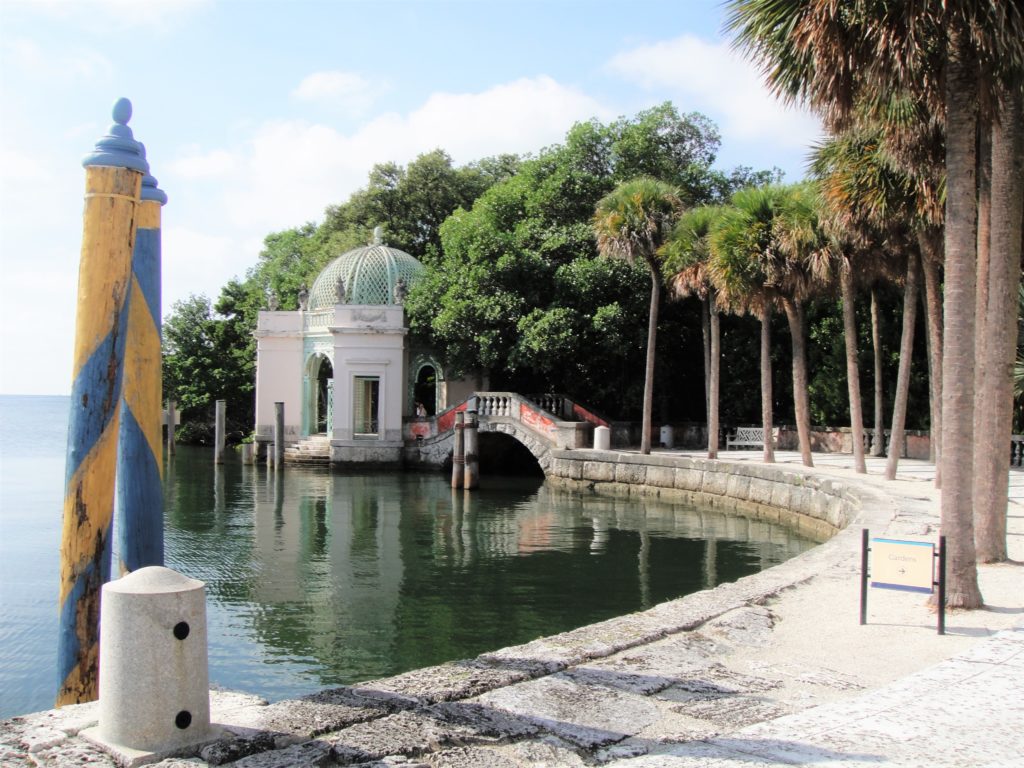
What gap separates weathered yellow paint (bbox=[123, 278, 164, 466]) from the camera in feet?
20.9

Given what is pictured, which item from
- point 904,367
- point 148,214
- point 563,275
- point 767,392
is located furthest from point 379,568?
point 563,275

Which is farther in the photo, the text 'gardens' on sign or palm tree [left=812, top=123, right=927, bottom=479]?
palm tree [left=812, top=123, right=927, bottom=479]

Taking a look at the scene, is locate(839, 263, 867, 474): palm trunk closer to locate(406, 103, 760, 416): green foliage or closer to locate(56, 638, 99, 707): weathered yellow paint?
locate(406, 103, 760, 416): green foliage

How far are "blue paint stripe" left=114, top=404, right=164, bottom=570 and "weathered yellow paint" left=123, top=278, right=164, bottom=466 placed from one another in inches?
2.4

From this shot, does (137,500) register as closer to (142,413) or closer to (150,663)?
(142,413)

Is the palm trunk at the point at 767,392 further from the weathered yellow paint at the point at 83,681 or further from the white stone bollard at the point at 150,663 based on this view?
the white stone bollard at the point at 150,663

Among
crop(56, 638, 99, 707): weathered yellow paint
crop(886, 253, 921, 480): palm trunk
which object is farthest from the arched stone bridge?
crop(56, 638, 99, 707): weathered yellow paint

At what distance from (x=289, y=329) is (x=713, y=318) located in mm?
18545

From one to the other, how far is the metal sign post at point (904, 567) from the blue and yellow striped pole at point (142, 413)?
5674 mm

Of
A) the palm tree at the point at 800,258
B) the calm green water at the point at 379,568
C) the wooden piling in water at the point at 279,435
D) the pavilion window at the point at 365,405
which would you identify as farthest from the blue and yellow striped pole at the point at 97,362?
the pavilion window at the point at 365,405

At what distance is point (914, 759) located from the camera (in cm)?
457

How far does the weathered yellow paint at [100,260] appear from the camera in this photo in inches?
Answer: 226

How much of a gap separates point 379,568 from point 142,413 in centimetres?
1024

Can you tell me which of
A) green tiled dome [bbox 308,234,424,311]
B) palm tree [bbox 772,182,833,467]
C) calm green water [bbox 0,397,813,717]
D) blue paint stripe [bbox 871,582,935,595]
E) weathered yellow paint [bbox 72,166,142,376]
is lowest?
calm green water [bbox 0,397,813,717]
